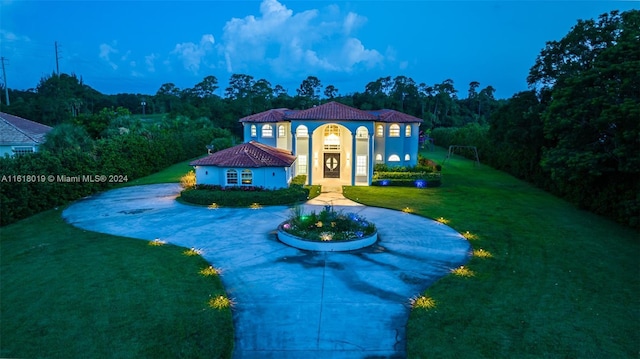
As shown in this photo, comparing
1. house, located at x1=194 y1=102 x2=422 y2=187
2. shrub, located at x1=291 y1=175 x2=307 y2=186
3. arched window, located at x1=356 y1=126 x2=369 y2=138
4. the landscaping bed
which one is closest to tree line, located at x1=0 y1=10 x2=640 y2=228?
the landscaping bed

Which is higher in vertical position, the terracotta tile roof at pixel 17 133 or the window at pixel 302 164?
the terracotta tile roof at pixel 17 133

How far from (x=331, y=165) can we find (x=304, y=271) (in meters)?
22.1

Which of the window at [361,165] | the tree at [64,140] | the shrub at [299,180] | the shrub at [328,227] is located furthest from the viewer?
the window at [361,165]

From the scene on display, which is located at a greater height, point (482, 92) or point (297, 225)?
point (482, 92)

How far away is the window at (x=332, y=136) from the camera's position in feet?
112

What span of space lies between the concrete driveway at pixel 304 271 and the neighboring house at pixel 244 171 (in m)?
3.92

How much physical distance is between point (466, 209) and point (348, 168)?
12886 millimetres

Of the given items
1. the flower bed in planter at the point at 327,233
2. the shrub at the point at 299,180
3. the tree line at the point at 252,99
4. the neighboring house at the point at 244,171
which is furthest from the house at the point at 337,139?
the tree line at the point at 252,99

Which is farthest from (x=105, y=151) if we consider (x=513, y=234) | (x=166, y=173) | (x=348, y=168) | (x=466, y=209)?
(x=513, y=234)

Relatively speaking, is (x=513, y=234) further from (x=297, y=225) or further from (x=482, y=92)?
(x=482, y=92)

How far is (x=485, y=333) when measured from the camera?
9281 mm

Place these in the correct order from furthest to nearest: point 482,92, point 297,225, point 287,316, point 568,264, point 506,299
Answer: point 482,92, point 297,225, point 568,264, point 506,299, point 287,316

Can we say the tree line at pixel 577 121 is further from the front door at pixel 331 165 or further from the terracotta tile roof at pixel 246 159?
the front door at pixel 331 165

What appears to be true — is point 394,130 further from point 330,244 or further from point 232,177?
point 330,244
